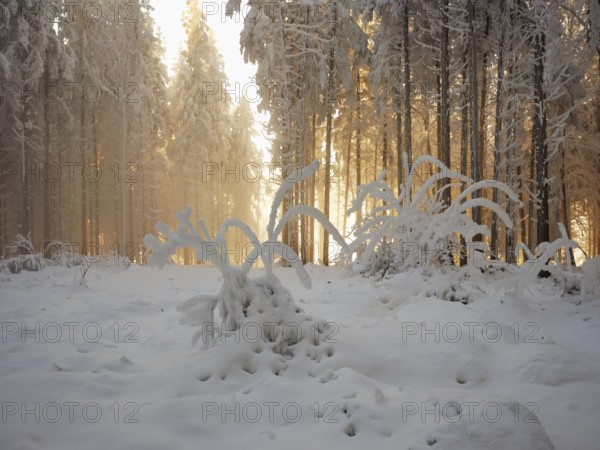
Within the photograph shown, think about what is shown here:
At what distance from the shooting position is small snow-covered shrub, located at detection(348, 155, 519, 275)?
239 inches

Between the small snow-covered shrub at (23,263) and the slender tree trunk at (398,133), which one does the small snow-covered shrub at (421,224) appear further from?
the small snow-covered shrub at (23,263)

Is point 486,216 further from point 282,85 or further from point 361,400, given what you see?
point 361,400

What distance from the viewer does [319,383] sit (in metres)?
3.32

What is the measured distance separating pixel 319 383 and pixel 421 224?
15.7 feet

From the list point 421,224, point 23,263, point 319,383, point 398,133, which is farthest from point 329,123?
point 319,383

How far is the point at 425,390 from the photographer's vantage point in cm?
316

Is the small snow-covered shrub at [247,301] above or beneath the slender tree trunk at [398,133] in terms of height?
beneath

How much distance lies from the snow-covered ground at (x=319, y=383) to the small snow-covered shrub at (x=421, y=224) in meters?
1.33

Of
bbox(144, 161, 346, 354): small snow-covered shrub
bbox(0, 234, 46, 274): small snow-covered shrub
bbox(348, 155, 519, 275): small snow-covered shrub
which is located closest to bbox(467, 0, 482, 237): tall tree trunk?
bbox(348, 155, 519, 275): small snow-covered shrub

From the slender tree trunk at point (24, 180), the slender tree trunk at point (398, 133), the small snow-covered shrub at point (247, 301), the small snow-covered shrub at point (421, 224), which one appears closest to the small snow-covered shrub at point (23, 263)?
the slender tree trunk at point (24, 180)

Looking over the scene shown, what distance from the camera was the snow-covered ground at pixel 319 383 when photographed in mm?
2549

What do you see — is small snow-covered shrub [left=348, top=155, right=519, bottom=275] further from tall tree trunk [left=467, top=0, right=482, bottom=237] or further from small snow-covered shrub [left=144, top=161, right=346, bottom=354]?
tall tree trunk [left=467, top=0, right=482, bottom=237]

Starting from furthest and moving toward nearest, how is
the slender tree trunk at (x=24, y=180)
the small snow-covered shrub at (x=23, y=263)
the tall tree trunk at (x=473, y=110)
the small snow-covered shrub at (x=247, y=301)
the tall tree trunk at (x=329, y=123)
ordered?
1. the slender tree trunk at (x=24, y=180)
2. the tall tree trunk at (x=329, y=123)
3. the tall tree trunk at (x=473, y=110)
4. the small snow-covered shrub at (x=23, y=263)
5. the small snow-covered shrub at (x=247, y=301)

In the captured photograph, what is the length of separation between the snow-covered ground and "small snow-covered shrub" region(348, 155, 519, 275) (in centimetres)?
133
